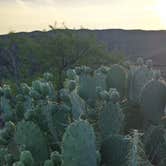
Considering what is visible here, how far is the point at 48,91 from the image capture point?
493cm

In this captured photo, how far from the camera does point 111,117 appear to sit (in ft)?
15.3

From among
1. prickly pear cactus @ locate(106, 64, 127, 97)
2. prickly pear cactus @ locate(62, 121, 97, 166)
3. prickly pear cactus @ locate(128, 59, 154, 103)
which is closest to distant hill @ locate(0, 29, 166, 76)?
prickly pear cactus @ locate(128, 59, 154, 103)

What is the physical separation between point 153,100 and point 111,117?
0.69m

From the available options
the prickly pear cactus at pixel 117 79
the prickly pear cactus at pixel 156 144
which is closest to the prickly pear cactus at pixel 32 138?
the prickly pear cactus at pixel 156 144

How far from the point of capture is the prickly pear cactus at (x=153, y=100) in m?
5.12

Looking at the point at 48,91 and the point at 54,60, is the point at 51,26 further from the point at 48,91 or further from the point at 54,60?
the point at 48,91

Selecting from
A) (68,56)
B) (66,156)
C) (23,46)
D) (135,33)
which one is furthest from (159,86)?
(135,33)

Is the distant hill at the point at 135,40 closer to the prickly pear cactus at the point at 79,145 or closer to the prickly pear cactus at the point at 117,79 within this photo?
the prickly pear cactus at the point at 117,79

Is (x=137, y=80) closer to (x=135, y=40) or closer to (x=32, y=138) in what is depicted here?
(x=32, y=138)

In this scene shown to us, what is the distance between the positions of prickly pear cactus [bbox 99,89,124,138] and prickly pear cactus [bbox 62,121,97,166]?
0.92 metres

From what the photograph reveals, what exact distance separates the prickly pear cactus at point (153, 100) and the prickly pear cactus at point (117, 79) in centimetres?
71

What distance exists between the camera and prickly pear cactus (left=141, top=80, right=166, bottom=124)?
512 centimetres

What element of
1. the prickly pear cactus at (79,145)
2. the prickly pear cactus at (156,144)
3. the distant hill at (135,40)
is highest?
the prickly pear cactus at (79,145)

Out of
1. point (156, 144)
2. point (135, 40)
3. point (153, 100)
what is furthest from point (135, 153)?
point (135, 40)
